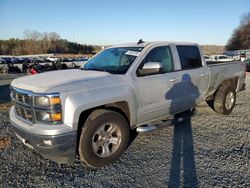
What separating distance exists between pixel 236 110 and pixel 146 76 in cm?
412

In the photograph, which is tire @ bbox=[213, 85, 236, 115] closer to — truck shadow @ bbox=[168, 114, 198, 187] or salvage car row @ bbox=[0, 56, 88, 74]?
truck shadow @ bbox=[168, 114, 198, 187]

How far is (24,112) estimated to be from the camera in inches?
142

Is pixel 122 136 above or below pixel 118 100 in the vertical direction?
below

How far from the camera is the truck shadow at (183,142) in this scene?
3.37m

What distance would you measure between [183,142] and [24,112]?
9.59 feet

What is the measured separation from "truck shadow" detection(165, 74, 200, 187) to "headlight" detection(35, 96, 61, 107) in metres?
1.88

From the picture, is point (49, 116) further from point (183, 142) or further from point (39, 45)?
point (39, 45)

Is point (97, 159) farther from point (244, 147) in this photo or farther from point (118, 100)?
point (244, 147)

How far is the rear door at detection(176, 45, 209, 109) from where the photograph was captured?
4988 millimetres

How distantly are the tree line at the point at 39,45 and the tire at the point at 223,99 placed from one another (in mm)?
109461

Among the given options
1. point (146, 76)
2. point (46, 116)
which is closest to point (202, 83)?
point (146, 76)

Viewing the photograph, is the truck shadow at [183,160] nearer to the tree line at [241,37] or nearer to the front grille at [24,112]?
the front grille at [24,112]

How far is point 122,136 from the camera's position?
394 cm

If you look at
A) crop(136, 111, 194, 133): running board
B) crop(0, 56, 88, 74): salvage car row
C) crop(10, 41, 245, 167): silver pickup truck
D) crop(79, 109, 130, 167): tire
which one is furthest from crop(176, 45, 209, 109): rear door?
crop(0, 56, 88, 74): salvage car row
